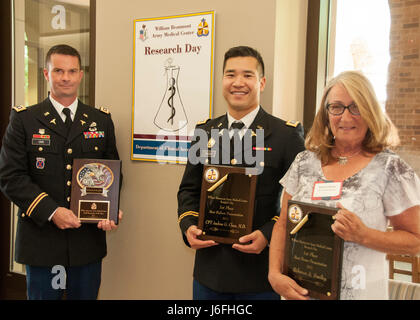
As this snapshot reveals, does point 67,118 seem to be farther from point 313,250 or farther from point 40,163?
point 313,250

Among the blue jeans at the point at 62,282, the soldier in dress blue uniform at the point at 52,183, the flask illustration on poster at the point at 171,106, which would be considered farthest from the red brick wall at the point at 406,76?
the blue jeans at the point at 62,282

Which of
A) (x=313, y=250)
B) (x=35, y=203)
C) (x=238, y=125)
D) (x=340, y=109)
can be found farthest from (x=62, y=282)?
(x=340, y=109)

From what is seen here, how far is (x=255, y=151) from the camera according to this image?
195cm

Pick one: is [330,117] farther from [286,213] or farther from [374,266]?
[374,266]

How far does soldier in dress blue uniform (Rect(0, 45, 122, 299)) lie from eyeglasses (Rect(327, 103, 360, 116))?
139 centimetres

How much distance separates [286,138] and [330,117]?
44 cm

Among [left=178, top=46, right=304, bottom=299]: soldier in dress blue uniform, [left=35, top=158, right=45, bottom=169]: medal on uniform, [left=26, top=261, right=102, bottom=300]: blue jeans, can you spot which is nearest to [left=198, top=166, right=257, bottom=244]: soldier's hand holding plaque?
[left=178, top=46, right=304, bottom=299]: soldier in dress blue uniform

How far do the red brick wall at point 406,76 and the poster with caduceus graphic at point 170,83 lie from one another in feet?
3.41

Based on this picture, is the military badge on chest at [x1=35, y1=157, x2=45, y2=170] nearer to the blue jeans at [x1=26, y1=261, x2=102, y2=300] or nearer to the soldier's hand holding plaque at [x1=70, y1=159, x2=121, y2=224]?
the soldier's hand holding plaque at [x1=70, y1=159, x2=121, y2=224]

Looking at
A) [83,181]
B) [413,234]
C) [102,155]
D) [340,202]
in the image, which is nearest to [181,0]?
[102,155]

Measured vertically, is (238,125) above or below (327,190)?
above

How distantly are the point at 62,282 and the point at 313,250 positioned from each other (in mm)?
1552

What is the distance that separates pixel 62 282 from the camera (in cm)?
233

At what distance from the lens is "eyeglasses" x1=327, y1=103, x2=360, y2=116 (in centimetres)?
145
